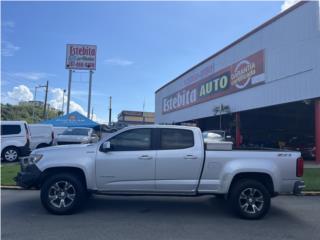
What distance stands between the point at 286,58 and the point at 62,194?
60.9 feet

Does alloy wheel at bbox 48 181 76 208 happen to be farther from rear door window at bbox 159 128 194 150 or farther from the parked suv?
the parked suv

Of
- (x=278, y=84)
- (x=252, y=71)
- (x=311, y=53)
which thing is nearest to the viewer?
(x=311, y=53)

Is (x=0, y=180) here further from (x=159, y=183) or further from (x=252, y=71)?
(x=252, y=71)

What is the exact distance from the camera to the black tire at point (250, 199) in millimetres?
7188

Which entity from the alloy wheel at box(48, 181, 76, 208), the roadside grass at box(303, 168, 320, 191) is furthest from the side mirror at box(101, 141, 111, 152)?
the roadside grass at box(303, 168, 320, 191)

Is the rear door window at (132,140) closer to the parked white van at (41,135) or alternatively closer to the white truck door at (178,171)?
the white truck door at (178,171)

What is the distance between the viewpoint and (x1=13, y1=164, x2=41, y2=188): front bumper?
24.0ft

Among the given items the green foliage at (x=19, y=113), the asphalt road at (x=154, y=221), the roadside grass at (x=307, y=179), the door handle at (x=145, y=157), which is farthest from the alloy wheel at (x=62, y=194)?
the green foliage at (x=19, y=113)

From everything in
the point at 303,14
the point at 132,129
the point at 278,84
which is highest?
the point at 303,14

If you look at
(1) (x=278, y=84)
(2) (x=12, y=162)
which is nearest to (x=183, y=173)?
(2) (x=12, y=162)

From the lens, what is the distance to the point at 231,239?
5828 millimetres

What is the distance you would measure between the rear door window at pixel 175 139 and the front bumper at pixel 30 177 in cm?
253

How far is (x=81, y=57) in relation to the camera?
38.8m

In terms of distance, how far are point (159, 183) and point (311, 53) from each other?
16.0 meters
